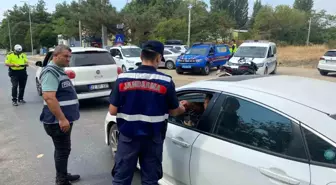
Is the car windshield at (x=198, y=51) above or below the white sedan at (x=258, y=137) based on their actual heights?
above

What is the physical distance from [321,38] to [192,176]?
215 ft

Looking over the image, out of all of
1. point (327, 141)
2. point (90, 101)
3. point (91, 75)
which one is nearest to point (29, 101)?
point (90, 101)

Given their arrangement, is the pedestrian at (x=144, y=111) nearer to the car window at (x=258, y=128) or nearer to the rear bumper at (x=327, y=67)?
the car window at (x=258, y=128)

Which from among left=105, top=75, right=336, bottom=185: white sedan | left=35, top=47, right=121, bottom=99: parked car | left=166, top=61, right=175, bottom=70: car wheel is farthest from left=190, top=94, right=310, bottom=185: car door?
left=166, top=61, right=175, bottom=70: car wheel

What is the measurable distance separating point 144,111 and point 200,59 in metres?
14.2

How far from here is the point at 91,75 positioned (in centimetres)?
778

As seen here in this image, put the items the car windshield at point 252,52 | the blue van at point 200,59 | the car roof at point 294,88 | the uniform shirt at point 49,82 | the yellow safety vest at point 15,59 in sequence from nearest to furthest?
the car roof at point 294,88, the uniform shirt at point 49,82, the yellow safety vest at point 15,59, the car windshield at point 252,52, the blue van at point 200,59

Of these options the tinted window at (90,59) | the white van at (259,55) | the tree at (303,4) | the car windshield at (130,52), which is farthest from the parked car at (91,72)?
the tree at (303,4)

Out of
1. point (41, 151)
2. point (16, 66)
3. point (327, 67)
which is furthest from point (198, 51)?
point (41, 151)

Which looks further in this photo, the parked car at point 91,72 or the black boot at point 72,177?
the parked car at point 91,72

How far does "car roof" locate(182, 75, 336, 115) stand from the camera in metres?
2.26

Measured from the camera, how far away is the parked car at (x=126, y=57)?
15.4 meters

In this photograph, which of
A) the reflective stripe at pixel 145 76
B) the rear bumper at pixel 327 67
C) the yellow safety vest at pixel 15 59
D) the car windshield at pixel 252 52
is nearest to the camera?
the reflective stripe at pixel 145 76

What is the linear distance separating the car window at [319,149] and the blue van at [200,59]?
47.5 ft
